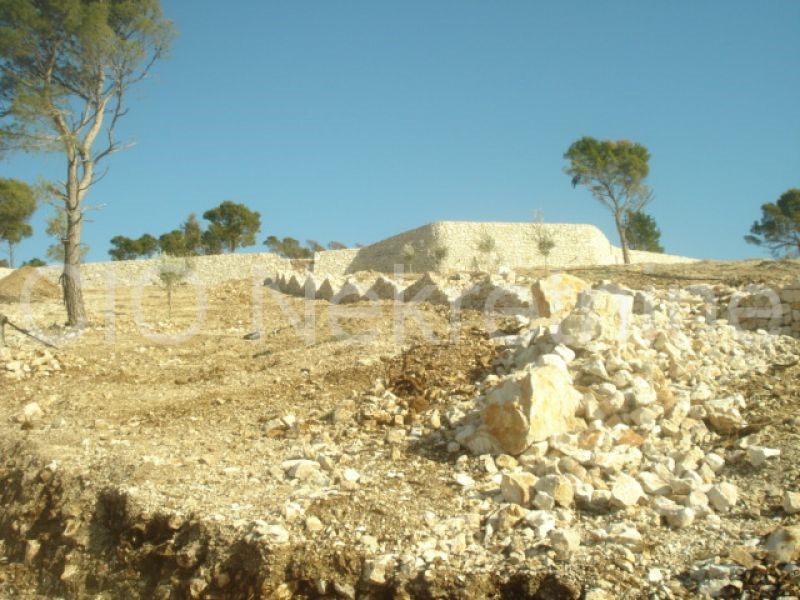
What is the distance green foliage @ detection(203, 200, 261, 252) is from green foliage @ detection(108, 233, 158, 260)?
14.4 ft

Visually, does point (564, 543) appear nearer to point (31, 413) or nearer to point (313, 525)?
point (313, 525)

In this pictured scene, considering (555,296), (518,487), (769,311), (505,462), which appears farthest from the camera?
(555,296)

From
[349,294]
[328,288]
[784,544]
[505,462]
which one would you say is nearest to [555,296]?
[505,462]

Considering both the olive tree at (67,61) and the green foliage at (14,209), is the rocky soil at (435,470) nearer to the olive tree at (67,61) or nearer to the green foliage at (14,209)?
the olive tree at (67,61)

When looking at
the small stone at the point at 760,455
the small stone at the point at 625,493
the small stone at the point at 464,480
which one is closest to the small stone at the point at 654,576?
the small stone at the point at 625,493

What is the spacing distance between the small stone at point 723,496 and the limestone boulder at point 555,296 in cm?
418

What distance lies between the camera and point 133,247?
143ft

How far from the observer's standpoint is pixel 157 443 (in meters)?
5.49

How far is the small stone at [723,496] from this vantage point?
368 cm

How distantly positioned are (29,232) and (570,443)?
116 feet

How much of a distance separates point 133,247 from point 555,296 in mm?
40464

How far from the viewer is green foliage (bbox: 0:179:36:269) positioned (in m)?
30.9

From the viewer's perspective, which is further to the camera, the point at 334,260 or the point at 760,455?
the point at 334,260

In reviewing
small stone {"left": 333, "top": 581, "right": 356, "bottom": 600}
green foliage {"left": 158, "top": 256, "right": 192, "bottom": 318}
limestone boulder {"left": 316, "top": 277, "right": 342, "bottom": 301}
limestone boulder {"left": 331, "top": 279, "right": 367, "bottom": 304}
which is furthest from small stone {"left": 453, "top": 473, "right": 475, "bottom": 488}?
green foliage {"left": 158, "top": 256, "right": 192, "bottom": 318}
